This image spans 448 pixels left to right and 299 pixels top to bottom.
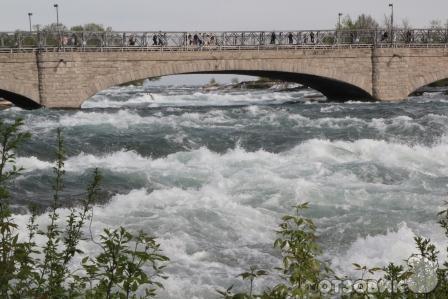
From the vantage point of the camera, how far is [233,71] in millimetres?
35406

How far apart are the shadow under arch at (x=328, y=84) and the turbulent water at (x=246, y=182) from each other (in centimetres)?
972

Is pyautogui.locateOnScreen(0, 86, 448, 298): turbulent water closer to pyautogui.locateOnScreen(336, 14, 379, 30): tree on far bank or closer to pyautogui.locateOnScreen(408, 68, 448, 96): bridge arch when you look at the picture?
pyautogui.locateOnScreen(408, 68, 448, 96): bridge arch

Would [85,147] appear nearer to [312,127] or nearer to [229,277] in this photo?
[312,127]

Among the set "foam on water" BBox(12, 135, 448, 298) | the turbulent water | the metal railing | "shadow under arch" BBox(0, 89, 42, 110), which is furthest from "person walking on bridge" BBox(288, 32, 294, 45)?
"foam on water" BBox(12, 135, 448, 298)

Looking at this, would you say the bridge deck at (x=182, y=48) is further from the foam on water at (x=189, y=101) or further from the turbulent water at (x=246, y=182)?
the foam on water at (x=189, y=101)

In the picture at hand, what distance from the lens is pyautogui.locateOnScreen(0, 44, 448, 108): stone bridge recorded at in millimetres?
31562

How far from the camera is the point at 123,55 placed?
108 feet

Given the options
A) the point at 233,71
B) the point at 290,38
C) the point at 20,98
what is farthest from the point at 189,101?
the point at 20,98

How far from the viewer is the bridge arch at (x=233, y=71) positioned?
33.0 metres

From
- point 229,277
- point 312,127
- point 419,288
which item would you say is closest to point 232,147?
point 312,127

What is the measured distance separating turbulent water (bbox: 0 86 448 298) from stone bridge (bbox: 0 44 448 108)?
4969 millimetres

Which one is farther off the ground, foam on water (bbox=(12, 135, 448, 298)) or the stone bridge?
the stone bridge

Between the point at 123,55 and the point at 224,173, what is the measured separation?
18.3 metres

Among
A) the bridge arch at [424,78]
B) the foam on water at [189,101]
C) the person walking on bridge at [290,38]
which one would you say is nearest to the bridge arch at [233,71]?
the person walking on bridge at [290,38]
